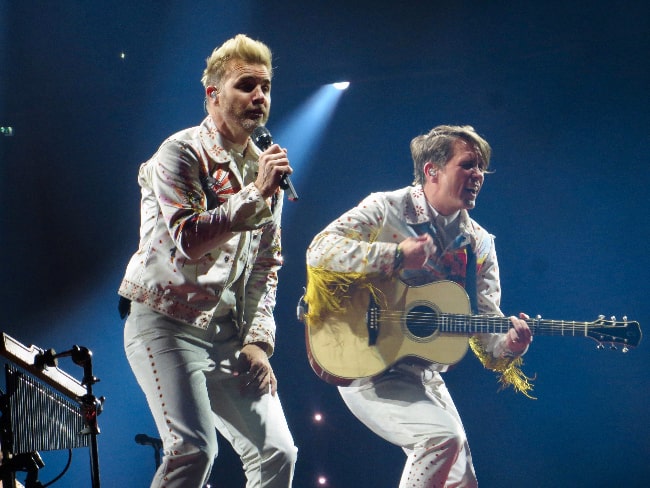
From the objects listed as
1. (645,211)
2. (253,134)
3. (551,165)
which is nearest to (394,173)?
(551,165)

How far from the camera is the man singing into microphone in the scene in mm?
2410

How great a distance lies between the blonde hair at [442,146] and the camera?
418 centimetres

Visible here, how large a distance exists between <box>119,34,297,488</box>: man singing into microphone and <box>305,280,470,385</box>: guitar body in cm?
95

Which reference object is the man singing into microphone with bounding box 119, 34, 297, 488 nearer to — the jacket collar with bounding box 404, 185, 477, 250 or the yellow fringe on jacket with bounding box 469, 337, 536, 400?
the jacket collar with bounding box 404, 185, 477, 250

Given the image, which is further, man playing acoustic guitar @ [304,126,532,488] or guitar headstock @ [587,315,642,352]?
guitar headstock @ [587,315,642,352]

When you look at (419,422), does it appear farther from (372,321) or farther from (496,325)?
(496,325)

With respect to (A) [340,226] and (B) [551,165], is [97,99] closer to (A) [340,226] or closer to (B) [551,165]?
(A) [340,226]

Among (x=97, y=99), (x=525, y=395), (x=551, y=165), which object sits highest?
(x=97, y=99)

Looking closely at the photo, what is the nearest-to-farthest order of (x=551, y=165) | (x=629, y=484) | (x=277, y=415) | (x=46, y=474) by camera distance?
(x=277, y=415) → (x=629, y=484) → (x=551, y=165) → (x=46, y=474)

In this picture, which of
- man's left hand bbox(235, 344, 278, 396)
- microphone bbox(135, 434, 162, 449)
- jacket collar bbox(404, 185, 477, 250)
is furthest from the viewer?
microphone bbox(135, 434, 162, 449)

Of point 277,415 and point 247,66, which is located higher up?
point 247,66

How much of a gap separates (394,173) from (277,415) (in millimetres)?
2213

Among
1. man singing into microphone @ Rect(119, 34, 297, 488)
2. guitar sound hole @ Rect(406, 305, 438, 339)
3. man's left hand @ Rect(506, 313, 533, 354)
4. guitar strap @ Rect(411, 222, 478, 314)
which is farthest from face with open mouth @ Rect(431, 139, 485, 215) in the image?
man singing into microphone @ Rect(119, 34, 297, 488)

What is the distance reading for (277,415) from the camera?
2.65 metres
